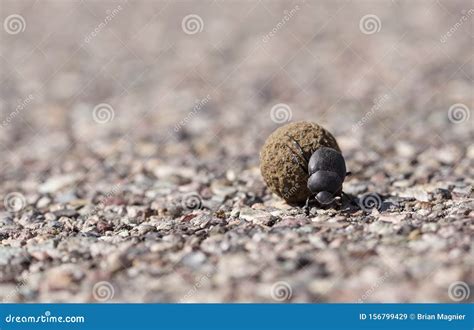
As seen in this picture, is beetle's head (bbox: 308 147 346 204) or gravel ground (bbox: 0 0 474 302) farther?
beetle's head (bbox: 308 147 346 204)

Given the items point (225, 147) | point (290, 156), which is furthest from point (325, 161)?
point (225, 147)

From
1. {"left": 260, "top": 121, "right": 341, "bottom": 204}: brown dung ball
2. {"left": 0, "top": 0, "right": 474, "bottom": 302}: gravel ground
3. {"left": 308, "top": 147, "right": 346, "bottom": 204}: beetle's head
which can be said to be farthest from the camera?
{"left": 260, "top": 121, "right": 341, "bottom": 204}: brown dung ball

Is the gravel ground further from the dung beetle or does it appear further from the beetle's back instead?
the beetle's back

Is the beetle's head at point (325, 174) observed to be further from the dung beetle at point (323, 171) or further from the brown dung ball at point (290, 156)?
the brown dung ball at point (290, 156)

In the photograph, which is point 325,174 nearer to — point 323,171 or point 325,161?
point 323,171

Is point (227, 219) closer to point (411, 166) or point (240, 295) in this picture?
point (240, 295)

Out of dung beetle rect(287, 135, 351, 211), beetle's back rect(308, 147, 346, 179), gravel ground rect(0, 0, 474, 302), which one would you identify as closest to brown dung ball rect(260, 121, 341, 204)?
dung beetle rect(287, 135, 351, 211)
